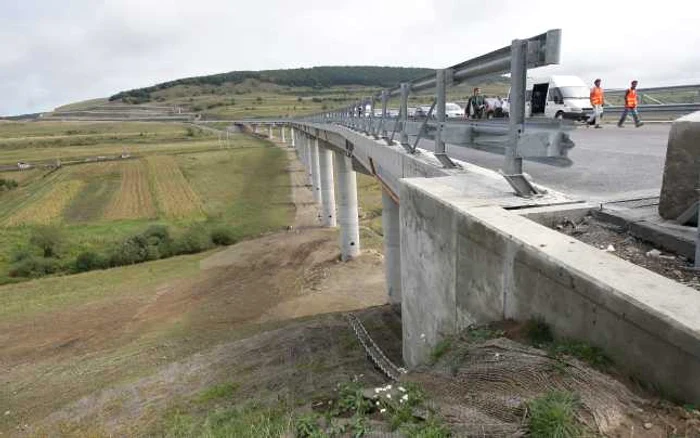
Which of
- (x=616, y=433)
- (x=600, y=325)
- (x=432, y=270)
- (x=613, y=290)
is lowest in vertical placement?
(x=432, y=270)

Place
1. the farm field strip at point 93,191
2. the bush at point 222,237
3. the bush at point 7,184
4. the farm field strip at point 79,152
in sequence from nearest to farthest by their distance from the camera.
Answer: the bush at point 222,237 < the farm field strip at point 93,191 < the bush at point 7,184 < the farm field strip at point 79,152

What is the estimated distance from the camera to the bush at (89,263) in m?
29.8

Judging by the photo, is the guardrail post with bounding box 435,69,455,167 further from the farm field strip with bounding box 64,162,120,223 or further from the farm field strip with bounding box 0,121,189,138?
the farm field strip with bounding box 0,121,189,138

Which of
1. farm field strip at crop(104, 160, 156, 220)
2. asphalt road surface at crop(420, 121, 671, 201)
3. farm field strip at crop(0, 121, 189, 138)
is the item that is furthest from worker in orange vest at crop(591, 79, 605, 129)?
farm field strip at crop(0, 121, 189, 138)

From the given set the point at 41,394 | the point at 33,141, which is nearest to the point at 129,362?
the point at 41,394

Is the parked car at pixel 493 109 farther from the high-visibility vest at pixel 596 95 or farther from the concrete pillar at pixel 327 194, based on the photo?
the concrete pillar at pixel 327 194

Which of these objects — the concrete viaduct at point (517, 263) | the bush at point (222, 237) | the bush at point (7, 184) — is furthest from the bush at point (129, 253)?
the bush at point (7, 184)

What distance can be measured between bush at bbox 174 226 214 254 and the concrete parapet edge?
27.8 metres

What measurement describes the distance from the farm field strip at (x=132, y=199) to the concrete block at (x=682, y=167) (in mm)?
40937

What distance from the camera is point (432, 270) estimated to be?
6.00m

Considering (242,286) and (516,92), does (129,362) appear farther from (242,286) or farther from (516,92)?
(516,92)

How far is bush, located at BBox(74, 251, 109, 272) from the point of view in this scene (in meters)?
29.8

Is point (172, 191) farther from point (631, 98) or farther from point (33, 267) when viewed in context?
point (631, 98)

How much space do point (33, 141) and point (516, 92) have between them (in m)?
128
